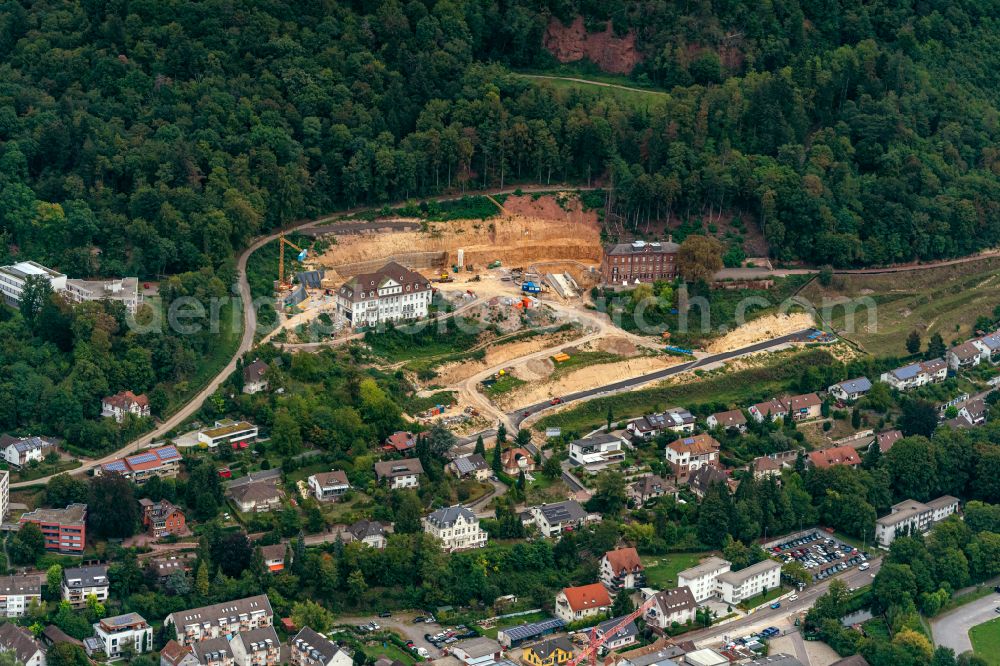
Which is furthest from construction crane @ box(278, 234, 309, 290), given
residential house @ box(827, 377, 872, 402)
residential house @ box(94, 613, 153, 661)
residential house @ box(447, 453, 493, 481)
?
residential house @ box(827, 377, 872, 402)

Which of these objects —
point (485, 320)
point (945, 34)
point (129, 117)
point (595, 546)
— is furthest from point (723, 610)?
point (945, 34)

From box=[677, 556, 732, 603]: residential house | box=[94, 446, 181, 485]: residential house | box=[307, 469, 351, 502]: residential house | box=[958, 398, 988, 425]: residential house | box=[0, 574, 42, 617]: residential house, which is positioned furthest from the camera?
box=[958, 398, 988, 425]: residential house

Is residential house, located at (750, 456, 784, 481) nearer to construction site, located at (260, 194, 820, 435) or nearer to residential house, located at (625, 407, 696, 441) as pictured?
residential house, located at (625, 407, 696, 441)

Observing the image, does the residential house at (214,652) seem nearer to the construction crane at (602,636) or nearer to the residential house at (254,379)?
the construction crane at (602,636)

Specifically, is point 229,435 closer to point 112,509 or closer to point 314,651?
point 112,509

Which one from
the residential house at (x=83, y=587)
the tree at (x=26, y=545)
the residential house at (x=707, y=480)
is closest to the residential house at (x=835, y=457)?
the residential house at (x=707, y=480)

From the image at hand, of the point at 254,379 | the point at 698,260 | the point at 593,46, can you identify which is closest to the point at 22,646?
the point at 254,379

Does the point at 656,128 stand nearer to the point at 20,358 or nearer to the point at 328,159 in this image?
the point at 328,159
